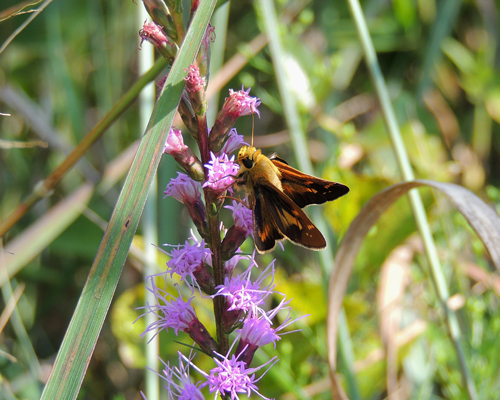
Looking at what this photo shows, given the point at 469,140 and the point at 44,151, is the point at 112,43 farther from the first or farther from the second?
the point at 469,140

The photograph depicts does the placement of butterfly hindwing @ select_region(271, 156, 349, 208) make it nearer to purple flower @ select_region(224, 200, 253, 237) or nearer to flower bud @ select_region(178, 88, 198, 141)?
purple flower @ select_region(224, 200, 253, 237)

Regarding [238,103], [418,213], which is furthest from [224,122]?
[418,213]

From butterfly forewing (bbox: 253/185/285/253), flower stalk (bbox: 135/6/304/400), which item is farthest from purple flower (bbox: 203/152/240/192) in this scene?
butterfly forewing (bbox: 253/185/285/253)

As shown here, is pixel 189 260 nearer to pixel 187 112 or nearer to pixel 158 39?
pixel 187 112

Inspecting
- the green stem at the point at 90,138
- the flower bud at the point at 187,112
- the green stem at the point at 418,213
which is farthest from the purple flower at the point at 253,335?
the green stem at the point at 418,213

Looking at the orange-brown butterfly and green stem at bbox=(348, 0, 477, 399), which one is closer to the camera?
the orange-brown butterfly

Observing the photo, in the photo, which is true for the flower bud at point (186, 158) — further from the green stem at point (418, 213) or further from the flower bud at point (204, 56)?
the green stem at point (418, 213)

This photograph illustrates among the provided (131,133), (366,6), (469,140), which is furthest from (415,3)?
(131,133)
